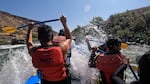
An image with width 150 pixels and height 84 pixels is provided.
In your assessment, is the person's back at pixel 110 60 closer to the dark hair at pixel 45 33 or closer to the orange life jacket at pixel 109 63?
the orange life jacket at pixel 109 63

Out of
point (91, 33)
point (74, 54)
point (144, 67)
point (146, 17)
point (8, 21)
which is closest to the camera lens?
point (144, 67)

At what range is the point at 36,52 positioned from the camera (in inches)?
118

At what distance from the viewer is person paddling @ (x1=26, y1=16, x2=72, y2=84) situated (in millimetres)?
2928


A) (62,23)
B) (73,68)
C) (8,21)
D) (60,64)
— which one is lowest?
(73,68)

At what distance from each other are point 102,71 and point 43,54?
0.88m

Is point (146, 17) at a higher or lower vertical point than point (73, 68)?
higher

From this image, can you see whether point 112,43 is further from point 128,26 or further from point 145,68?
point 128,26

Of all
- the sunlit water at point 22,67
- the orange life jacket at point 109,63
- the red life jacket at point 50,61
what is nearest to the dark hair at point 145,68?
the red life jacket at point 50,61

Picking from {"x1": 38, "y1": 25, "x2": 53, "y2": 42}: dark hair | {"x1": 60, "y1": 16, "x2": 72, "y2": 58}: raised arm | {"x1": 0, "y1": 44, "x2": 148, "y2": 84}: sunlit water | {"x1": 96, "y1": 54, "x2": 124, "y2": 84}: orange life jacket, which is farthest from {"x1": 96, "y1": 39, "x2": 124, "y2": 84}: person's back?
{"x1": 0, "y1": 44, "x2": 148, "y2": 84}: sunlit water

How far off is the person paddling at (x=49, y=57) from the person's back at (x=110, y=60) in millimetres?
538

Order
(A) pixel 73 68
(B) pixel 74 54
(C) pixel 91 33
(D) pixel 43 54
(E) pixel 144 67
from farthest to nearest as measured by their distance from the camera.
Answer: (C) pixel 91 33
(B) pixel 74 54
(A) pixel 73 68
(D) pixel 43 54
(E) pixel 144 67

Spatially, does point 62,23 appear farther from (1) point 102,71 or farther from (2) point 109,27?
(2) point 109,27

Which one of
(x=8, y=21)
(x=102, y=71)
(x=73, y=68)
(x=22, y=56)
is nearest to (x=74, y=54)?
(x=73, y=68)

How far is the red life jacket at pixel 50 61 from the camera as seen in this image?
292 centimetres
